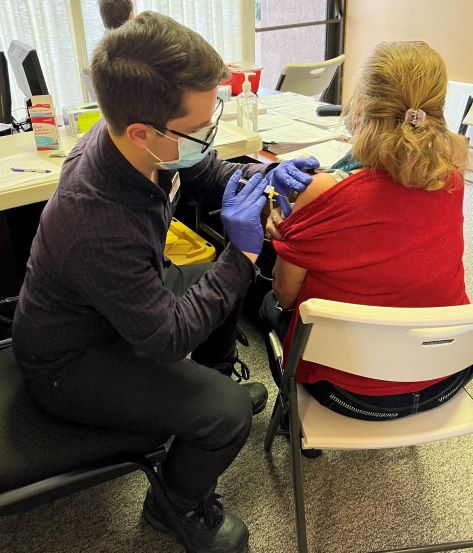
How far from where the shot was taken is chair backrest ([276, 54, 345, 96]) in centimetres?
288

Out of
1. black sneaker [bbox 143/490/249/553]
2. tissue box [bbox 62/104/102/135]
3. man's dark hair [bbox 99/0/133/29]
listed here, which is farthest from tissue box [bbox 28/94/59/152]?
black sneaker [bbox 143/490/249/553]

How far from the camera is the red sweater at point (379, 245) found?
99cm

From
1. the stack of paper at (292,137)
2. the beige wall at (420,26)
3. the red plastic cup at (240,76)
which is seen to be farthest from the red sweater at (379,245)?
the beige wall at (420,26)

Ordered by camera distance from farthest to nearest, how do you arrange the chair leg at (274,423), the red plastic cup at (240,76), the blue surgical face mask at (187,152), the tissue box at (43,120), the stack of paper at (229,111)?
the red plastic cup at (240,76) < the stack of paper at (229,111) < the tissue box at (43,120) < the chair leg at (274,423) < the blue surgical face mask at (187,152)

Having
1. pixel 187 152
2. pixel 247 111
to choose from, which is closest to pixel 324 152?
pixel 247 111

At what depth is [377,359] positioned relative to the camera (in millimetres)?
944

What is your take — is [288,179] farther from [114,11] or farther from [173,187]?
[114,11]

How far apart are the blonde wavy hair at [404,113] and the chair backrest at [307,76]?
1.99 m

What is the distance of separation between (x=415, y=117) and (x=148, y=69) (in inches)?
20.0

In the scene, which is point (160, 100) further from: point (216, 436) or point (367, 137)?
point (216, 436)

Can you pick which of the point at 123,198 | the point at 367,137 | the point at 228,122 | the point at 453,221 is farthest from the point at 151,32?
the point at 228,122

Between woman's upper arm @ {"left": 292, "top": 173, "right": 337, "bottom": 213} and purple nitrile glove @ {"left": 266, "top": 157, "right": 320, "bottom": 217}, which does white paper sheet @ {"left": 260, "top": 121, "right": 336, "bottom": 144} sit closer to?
purple nitrile glove @ {"left": 266, "top": 157, "right": 320, "bottom": 217}

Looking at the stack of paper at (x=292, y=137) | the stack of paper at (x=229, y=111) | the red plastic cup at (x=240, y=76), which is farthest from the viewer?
the red plastic cup at (x=240, y=76)

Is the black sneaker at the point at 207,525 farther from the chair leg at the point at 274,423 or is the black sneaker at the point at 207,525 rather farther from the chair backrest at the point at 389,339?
the chair backrest at the point at 389,339
